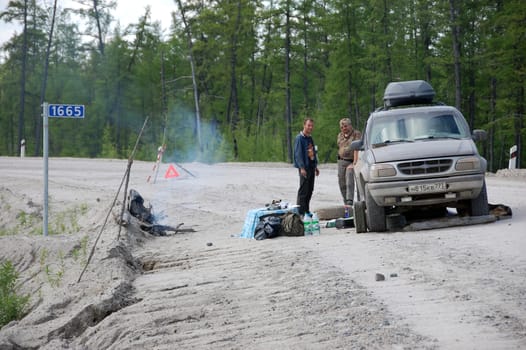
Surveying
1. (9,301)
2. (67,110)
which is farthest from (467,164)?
(9,301)

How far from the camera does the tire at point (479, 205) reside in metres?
12.2

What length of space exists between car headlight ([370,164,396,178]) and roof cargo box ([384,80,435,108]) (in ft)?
9.68

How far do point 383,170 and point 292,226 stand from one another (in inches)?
70.7

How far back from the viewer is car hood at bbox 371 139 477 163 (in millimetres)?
11992

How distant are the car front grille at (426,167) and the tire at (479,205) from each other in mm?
816

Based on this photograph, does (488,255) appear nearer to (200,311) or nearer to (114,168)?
(200,311)

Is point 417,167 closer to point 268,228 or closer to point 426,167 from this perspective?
point 426,167

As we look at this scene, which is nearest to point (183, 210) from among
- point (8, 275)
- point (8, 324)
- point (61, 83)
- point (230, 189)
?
point (230, 189)

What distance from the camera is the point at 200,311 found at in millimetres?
7566

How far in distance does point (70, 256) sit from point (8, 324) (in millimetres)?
3355

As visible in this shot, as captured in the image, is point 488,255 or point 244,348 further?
point 488,255

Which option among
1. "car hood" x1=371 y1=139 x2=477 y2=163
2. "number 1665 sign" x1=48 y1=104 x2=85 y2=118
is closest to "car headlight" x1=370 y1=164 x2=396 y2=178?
"car hood" x1=371 y1=139 x2=477 y2=163

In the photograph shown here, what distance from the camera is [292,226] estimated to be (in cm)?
1249

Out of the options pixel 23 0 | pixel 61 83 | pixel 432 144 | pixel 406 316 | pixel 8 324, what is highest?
pixel 23 0
